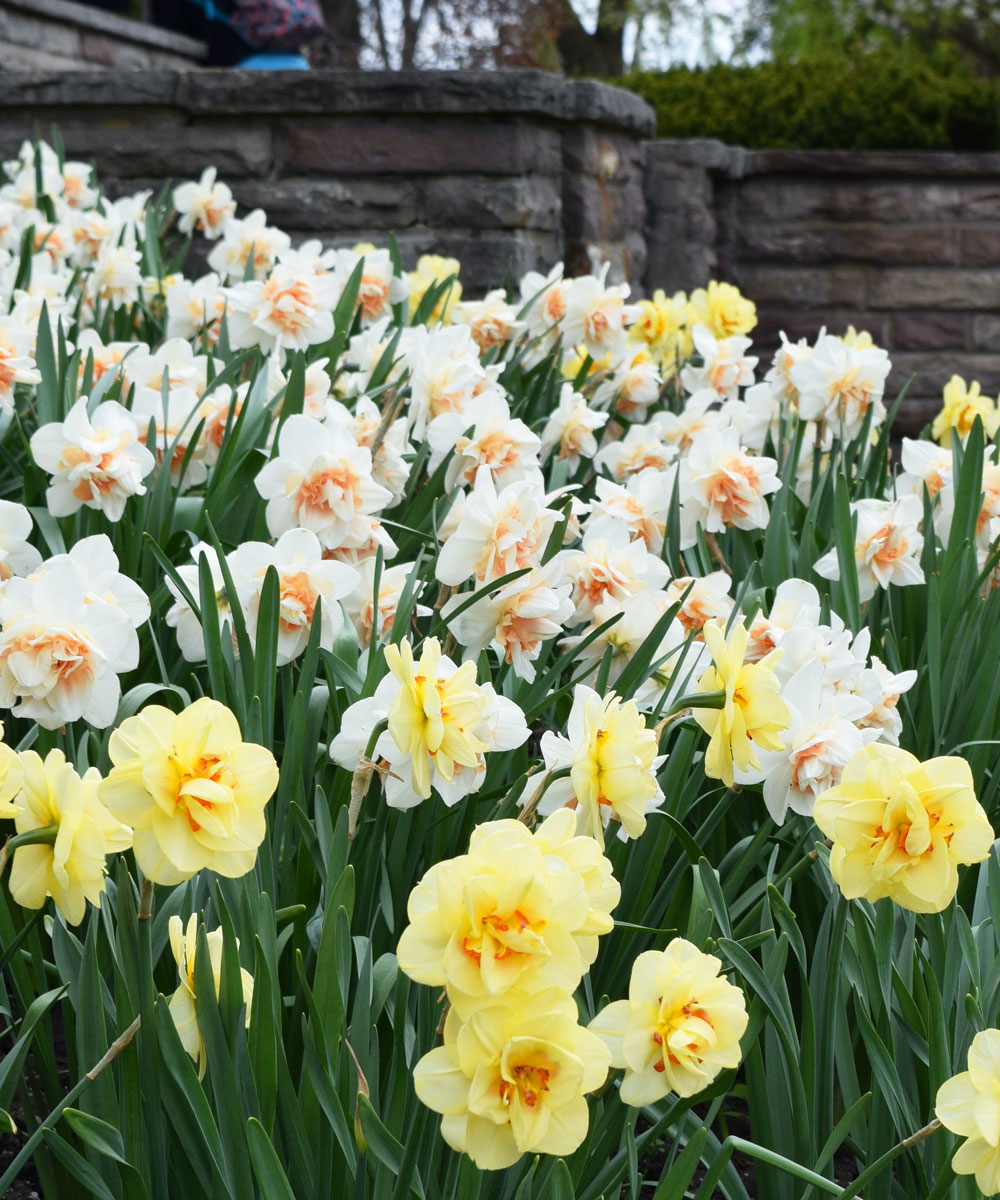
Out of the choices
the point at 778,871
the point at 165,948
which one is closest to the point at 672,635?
the point at 778,871

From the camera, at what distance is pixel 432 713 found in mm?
901

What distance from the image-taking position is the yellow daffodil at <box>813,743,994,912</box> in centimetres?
85

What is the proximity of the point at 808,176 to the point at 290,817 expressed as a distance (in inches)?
198

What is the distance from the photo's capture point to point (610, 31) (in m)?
19.5

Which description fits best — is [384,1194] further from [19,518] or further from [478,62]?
[478,62]

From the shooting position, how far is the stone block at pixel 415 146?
13.2ft

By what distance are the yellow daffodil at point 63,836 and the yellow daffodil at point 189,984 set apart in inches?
2.6

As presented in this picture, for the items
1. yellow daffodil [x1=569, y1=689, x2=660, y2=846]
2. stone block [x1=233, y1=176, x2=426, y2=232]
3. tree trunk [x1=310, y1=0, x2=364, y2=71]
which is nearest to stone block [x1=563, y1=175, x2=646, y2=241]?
stone block [x1=233, y1=176, x2=426, y2=232]

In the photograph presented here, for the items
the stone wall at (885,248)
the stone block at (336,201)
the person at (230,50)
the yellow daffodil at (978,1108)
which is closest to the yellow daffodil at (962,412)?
the yellow daffodil at (978,1108)

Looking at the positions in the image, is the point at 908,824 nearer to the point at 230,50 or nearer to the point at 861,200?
the point at 861,200

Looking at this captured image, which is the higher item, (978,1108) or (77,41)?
(77,41)

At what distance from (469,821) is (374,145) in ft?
10.9

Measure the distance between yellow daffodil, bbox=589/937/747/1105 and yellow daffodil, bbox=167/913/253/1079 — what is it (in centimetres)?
28

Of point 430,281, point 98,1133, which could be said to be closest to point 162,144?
point 430,281
